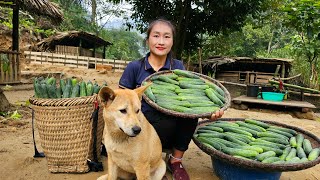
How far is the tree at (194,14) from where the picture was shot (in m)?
13.4

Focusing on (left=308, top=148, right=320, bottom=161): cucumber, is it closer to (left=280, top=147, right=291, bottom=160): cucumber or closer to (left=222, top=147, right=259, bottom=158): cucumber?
(left=280, top=147, right=291, bottom=160): cucumber

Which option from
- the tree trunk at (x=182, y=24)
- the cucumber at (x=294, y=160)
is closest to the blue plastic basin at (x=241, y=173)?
the cucumber at (x=294, y=160)

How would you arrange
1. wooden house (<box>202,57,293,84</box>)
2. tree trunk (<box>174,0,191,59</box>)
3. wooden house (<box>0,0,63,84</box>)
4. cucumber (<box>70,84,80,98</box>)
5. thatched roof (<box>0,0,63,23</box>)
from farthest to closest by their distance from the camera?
wooden house (<box>202,57,293,84</box>) < tree trunk (<box>174,0,191,59</box>) < wooden house (<box>0,0,63,84</box>) < thatched roof (<box>0,0,63,23</box>) < cucumber (<box>70,84,80,98</box>)

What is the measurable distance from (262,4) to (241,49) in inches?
652

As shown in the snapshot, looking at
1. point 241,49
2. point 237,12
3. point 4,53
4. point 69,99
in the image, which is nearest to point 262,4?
point 237,12

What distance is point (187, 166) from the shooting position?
396 cm

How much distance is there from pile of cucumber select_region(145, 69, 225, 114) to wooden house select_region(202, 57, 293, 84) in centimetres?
1225

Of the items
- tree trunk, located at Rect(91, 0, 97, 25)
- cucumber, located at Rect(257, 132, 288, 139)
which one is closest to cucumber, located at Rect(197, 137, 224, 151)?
cucumber, located at Rect(257, 132, 288, 139)

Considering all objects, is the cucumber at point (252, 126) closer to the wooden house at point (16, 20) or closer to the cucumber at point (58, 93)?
the cucumber at point (58, 93)

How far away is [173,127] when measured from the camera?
3.34 m

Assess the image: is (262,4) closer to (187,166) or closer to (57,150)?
(187,166)

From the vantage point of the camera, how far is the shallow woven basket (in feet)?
10.4

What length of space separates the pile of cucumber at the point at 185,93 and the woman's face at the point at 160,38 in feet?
1.00

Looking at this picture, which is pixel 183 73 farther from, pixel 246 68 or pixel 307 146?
pixel 246 68
